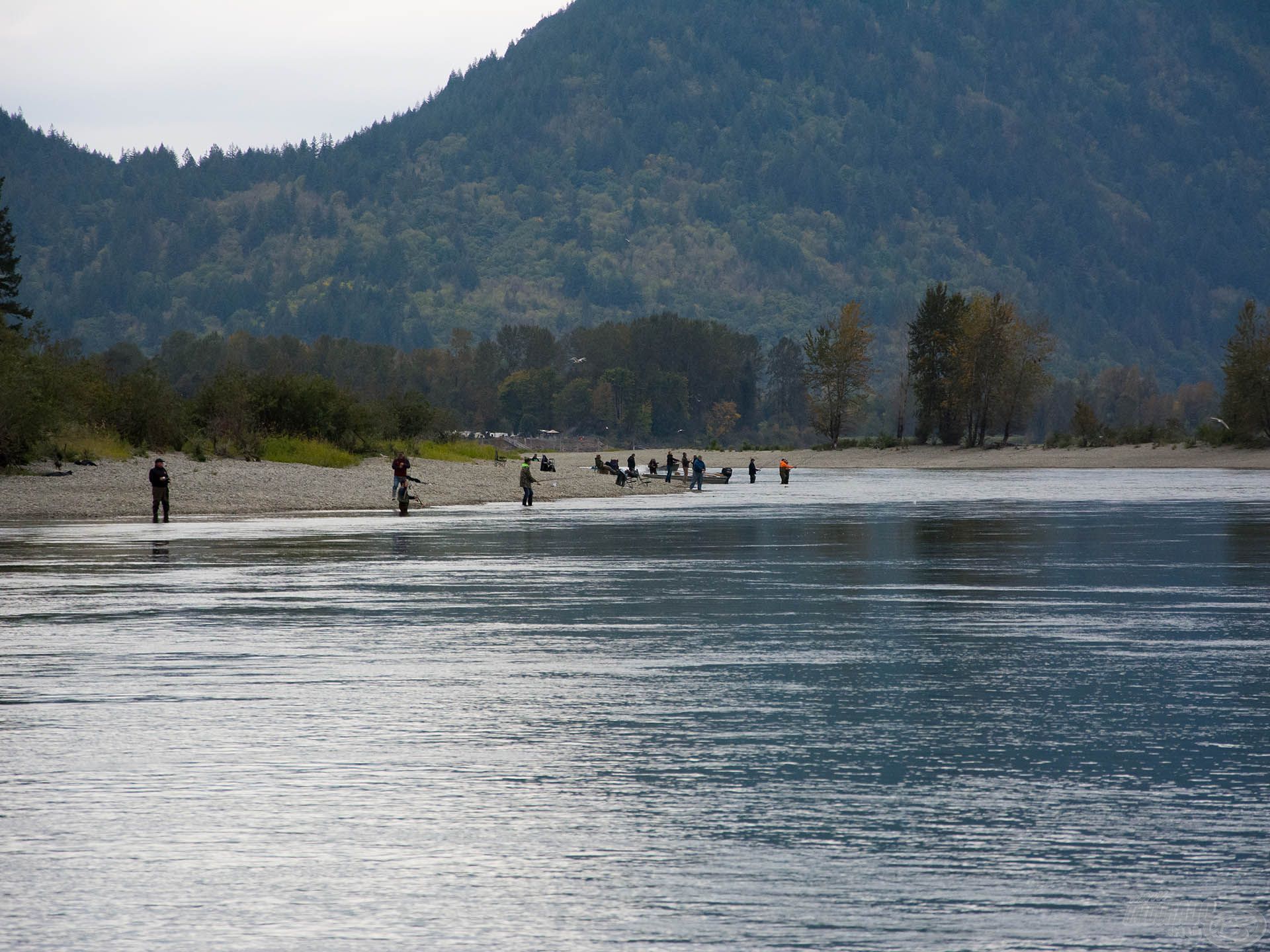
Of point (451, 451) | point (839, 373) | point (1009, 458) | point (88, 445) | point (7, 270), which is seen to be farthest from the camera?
point (839, 373)

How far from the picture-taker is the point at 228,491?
43.8 m

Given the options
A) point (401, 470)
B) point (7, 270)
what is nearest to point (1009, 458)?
point (7, 270)

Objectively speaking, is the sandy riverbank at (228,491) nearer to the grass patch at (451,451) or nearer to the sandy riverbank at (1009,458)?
the grass patch at (451,451)

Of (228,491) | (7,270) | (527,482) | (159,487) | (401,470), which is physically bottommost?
(228,491)

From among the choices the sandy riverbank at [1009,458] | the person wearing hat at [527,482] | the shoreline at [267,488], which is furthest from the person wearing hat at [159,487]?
the sandy riverbank at [1009,458]

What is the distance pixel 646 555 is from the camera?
2541 cm

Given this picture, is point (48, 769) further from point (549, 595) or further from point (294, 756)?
point (549, 595)

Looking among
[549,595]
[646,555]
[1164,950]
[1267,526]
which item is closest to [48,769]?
[1164,950]

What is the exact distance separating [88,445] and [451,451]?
113 ft

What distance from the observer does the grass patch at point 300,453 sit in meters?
56.4

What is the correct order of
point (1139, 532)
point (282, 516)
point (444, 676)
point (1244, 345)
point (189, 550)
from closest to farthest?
point (444, 676) < point (189, 550) < point (1139, 532) < point (282, 516) < point (1244, 345)

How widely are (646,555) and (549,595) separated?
23.4 feet

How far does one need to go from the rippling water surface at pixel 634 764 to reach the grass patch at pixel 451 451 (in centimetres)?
5600

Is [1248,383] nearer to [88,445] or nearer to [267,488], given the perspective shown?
[267,488]
